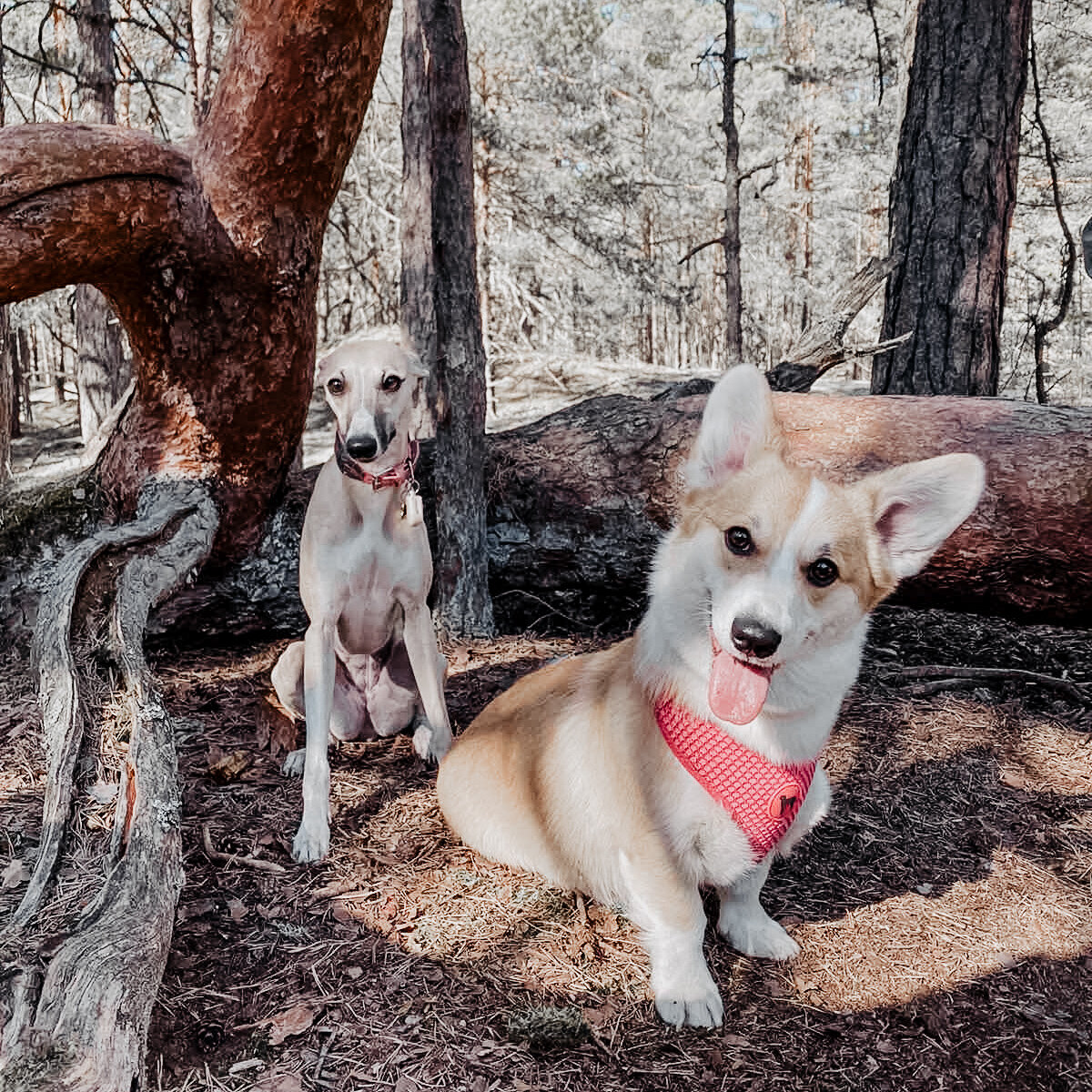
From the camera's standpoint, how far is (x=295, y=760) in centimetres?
386

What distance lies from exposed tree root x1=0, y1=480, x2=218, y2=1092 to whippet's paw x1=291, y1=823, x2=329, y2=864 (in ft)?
2.10

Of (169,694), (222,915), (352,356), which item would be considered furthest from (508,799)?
(169,694)

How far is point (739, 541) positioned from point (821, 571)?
0.73 feet

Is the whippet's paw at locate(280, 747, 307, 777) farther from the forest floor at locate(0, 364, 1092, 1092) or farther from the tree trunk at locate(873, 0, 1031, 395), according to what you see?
the tree trunk at locate(873, 0, 1031, 395)

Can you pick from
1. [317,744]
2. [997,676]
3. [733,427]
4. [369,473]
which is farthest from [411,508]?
[997,676]

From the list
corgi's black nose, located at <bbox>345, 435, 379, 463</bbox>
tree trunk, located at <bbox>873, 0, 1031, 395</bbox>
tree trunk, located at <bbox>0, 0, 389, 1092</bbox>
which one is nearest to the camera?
tree trunk, located at <bbox>0, 0, 389, 1092</bbox>

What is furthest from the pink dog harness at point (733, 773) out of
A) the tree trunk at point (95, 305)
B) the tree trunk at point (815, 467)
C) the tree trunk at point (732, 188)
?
the tree trunk at point (732, 188)

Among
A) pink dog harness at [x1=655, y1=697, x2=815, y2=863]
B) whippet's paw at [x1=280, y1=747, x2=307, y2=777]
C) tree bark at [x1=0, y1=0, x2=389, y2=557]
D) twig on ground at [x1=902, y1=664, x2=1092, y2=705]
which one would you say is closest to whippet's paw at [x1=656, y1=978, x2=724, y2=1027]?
pink dog harness at [x1=655, y1=697, x2=815, y2=863]

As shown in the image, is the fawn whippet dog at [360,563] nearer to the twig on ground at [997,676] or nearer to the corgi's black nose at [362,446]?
the corgi's black nose at [362,446]

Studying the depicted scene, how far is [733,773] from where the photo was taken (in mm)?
2469

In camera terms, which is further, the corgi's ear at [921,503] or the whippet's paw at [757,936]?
the whippet's paw at [757,936]

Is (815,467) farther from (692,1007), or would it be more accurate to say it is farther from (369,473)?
(692,1007)

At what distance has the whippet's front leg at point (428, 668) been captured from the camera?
12.5 ft

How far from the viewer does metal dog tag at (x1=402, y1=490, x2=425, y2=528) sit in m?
3.71
